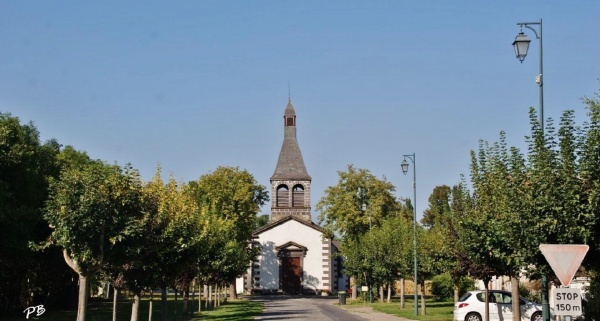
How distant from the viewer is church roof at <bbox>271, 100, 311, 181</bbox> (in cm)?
8069

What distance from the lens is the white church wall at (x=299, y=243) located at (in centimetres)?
7856

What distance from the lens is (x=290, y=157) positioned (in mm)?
82125

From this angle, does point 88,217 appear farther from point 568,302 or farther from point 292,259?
point 292,259

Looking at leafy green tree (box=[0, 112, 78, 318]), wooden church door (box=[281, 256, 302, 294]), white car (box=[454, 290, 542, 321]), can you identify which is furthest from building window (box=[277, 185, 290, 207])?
white car (box=[454, 290, 542, 321])

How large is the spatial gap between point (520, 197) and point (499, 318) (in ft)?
49.5

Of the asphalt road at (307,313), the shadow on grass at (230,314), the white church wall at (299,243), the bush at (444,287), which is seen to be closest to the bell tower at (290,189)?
the white church wall at (299,243)

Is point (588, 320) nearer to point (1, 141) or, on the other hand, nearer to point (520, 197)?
point (520, 197)

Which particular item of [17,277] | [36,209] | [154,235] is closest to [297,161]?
[17,277]

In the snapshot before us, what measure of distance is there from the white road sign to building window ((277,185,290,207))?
70504mm

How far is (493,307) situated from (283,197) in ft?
173

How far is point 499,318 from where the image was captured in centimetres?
2941

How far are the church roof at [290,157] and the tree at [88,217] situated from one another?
57.7 meters

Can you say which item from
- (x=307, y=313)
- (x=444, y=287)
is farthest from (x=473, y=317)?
(x=444, y=287)

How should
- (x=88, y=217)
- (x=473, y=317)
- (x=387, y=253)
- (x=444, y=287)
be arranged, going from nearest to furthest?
(x=88, y=217)
(x=473, y=317)
(x=387, y=253)
(x=444, y=287)
